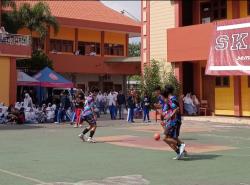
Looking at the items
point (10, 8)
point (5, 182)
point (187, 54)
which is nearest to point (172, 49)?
point (187, 54)

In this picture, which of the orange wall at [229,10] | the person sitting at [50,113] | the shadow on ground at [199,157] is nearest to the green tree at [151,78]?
the orange wall at [229,10]

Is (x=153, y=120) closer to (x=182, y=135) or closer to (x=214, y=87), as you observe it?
(x=214, y=87)

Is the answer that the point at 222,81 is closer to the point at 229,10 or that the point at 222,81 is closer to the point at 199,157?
the point at 229,10

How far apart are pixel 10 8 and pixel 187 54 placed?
1856 cm

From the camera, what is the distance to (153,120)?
93.4 feet

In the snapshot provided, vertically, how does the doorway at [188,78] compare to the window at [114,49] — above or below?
below

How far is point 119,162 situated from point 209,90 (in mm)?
19211

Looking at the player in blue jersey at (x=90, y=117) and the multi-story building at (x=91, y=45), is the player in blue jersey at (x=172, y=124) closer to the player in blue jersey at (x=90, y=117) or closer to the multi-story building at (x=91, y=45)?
the player in blue jersey at (x=90, y=117)

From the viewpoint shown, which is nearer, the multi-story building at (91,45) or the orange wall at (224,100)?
the orange wall at (224,100)

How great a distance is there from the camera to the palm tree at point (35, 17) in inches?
1539

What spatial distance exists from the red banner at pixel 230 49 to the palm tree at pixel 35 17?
55.9ft

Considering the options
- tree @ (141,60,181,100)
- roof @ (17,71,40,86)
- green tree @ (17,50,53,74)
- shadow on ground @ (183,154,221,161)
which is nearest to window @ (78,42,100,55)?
green tree @ (17,50,53,74)

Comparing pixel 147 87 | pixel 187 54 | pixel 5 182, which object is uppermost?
pixel 187 54

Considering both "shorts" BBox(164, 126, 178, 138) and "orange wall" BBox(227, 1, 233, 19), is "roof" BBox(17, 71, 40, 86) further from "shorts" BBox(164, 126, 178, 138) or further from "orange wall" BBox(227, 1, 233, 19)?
"shorts" BBox(164, 126, 178, 138)
